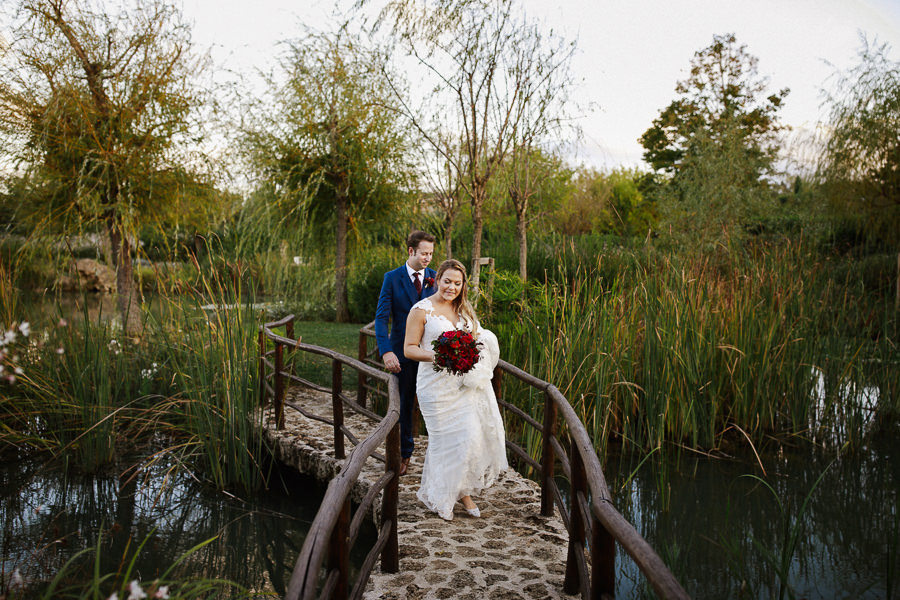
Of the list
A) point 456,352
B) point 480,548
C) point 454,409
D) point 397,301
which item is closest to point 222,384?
point 397,301

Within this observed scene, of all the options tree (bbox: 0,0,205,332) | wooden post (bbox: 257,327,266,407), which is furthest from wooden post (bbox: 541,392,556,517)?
tree (bbox: 0,0,205,332)

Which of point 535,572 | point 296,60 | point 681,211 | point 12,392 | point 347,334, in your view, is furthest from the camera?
point 681,211

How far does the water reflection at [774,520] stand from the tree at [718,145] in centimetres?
282

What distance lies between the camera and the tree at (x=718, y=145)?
14.8 meters

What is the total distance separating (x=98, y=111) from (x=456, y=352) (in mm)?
9320

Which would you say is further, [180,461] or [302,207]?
[302,207]

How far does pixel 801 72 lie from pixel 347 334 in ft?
31.3

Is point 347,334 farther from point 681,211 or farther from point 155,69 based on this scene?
point 681,211

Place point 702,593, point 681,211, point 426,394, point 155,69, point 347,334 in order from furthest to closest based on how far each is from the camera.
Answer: point 681,211 → point 347,334 → point 155,69 → point 702,593 → point 426,394

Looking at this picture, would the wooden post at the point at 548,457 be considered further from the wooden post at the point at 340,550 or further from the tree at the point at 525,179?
the tree at the point at 525,179

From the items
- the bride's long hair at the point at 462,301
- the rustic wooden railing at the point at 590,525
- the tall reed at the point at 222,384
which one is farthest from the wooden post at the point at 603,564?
the tall reed at the point at 222,384

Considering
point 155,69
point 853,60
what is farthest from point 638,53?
point 155,69

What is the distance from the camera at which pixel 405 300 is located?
4859 millimetres

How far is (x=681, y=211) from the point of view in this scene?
15.9m
